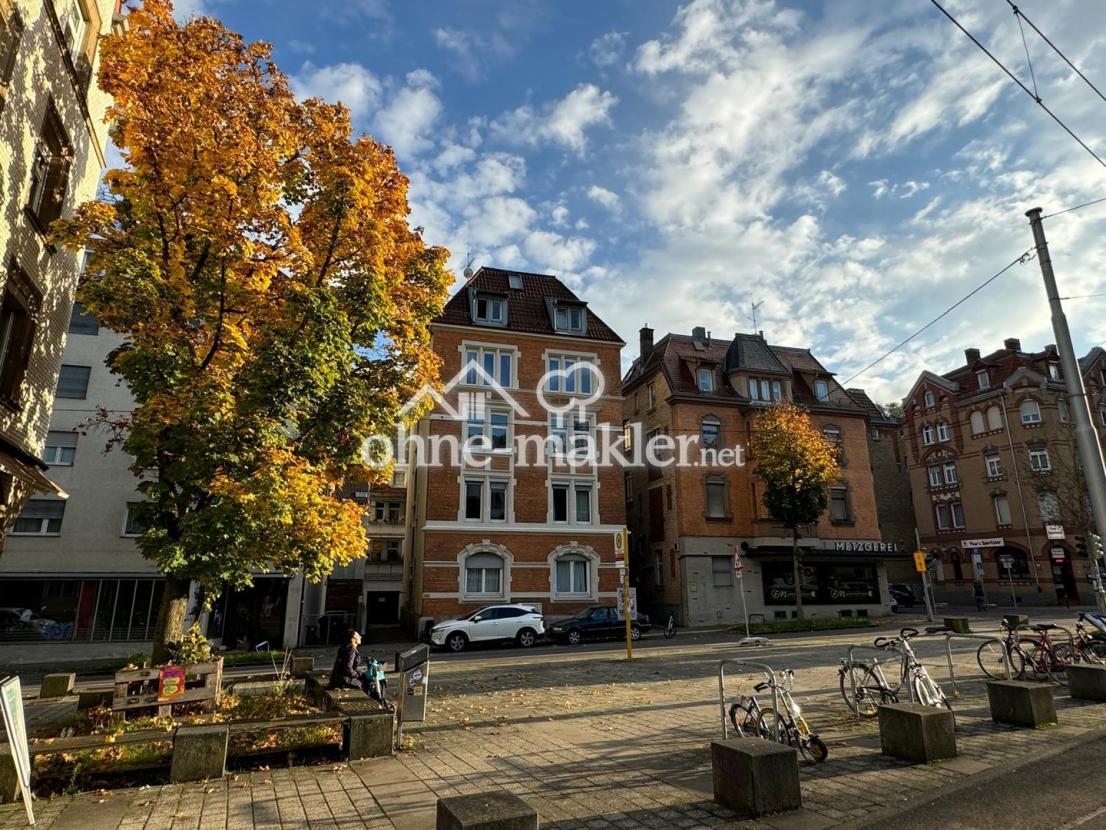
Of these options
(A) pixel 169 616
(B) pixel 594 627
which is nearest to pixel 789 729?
(A) pixel 169 616

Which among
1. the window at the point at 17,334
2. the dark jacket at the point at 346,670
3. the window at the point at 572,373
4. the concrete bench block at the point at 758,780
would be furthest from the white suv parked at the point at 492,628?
the concrete bench block at the point at 758,780

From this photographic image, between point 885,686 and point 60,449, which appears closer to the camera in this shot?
point 885,686

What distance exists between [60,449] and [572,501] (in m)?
22.5

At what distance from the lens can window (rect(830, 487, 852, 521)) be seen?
1446 inches

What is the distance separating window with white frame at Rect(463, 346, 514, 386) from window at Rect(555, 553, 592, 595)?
928 centimetres

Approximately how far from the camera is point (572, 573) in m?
30.3

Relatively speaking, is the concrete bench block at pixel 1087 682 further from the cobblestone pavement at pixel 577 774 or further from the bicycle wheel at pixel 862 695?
the bicycle wheel at pixel 862 695

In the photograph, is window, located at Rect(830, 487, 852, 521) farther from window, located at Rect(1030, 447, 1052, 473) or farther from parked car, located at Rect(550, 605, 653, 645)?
parked car, located at Rect(550, 605, 653, 645)

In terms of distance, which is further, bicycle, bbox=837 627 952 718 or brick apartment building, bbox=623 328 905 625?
brick apartment building, bbox=623 328 905 625

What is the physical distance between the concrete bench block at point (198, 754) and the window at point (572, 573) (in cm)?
2379

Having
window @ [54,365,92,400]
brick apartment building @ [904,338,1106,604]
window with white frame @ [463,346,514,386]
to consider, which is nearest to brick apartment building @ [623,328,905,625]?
window with white frame @ [463,346,514,386]

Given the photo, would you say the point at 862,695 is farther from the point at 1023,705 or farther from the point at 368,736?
the point at 368,736

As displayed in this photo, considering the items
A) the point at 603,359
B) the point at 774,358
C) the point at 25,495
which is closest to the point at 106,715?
the point at 25,495

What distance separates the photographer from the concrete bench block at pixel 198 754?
22.2 ft
